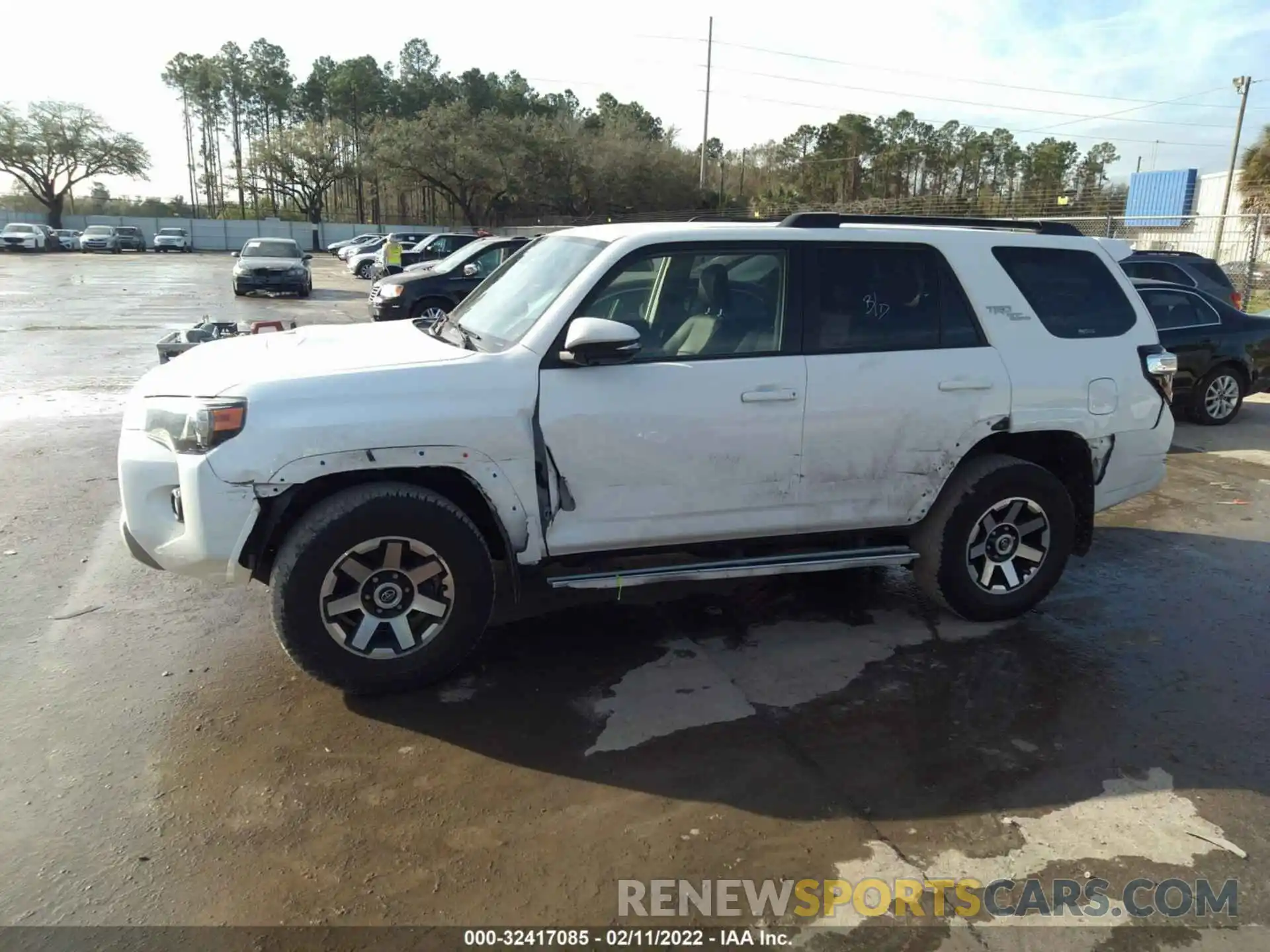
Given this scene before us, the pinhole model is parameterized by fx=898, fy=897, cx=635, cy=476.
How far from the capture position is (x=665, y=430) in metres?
3.96

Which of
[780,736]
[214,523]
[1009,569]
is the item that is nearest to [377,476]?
[214,523]

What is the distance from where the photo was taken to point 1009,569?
477cm

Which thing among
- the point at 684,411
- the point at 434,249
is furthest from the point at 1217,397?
the point at 434,249

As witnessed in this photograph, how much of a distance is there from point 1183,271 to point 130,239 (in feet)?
192

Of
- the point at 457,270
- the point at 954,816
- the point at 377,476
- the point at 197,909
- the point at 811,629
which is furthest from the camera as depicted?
the point at 457,270

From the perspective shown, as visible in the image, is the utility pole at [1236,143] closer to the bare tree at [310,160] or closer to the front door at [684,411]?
the front door at [684,411]

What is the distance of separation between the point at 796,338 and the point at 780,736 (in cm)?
181

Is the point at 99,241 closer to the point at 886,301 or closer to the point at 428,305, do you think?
the point at 428,305

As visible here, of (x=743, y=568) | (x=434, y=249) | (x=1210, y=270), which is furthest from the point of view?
(x=434, y=249)

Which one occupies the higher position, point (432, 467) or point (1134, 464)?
point (432, 467)

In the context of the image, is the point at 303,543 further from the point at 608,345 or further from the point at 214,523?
the point at 608,345

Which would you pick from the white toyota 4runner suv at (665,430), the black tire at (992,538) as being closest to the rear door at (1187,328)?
the white toyota 4runner suv at (665,430)

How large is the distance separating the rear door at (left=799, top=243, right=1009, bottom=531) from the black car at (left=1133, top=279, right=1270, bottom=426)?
6953 mm

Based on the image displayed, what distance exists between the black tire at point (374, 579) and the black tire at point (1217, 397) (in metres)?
9.53
